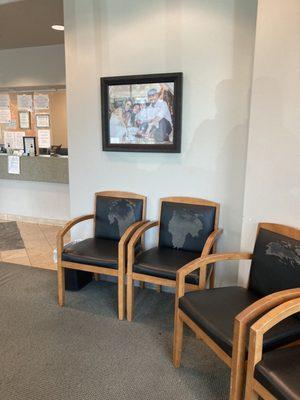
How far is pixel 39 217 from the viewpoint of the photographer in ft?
16.1

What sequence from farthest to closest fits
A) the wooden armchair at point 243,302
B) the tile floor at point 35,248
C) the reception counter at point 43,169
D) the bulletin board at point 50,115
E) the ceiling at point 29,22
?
the bulletin board at point 50,115 → the reception counter at point 43,169 → the tile floor at point 35,248 → the ceiling at point 29,22 → the wooden armchair at point 243,302

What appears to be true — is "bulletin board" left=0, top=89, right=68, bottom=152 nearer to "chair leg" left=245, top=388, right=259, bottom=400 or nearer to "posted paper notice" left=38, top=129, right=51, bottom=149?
"posted paper notice" left=38, top=129, right=51, bottom=149

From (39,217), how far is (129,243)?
303 centimetres

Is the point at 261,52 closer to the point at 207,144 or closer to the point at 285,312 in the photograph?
the point at 207,144

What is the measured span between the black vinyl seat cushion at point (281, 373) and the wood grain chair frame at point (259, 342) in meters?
0.02

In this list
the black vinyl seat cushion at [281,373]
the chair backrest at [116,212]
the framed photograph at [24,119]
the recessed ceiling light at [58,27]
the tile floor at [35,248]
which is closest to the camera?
the black vinyl seat cushion at [281,373]

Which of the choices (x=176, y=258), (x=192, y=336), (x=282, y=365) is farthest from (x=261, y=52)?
(x=192, y=336)

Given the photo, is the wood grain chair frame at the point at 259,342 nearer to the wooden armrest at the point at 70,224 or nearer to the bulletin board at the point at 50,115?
the wooden armrest at the point at 70,224

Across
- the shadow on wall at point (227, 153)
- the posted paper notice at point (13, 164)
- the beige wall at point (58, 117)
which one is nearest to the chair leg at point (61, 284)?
the shadow on wall at point (227, 153)

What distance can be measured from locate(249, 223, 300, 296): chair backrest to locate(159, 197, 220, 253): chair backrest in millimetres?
512

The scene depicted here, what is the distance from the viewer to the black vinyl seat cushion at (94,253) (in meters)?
2.38

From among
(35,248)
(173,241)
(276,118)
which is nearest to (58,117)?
(35,248)

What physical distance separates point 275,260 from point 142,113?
5.21 ft

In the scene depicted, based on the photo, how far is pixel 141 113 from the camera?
2719 mm
